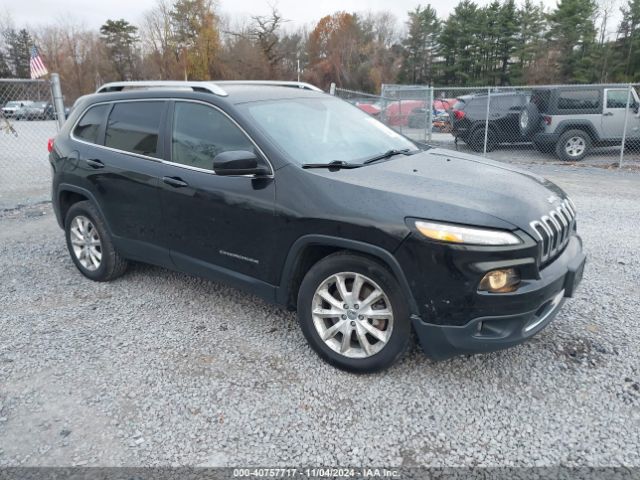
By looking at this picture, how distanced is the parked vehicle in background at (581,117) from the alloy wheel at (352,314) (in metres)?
10.3

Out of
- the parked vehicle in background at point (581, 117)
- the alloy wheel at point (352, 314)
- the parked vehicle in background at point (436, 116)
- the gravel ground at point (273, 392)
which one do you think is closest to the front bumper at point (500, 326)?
the alloy wheel at point (352, 314)

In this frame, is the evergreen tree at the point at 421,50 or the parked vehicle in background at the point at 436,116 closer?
the parked vehicle in background at the point at 436,116

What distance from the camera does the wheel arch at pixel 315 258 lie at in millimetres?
2668

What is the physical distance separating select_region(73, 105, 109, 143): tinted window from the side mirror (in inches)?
74.8

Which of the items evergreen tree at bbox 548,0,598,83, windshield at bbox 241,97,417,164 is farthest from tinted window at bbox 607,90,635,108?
evergreen tree at bbox 548,0,598,83

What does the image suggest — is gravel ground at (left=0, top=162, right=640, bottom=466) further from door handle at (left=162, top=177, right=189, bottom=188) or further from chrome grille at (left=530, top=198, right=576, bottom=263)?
door handle at (left=162, top=177, right=189, bottom=188)

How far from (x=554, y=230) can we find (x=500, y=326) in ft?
2.20

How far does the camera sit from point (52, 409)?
2.76m

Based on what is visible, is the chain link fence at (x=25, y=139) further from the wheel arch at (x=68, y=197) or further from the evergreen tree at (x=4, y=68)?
the evergreen tree at (x=4, y=68)

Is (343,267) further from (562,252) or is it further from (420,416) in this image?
(562,252)

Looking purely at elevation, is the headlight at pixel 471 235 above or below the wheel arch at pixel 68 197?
above

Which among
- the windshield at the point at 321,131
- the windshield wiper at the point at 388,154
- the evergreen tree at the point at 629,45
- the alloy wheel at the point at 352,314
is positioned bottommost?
the alloy wheel at the point at 352,314

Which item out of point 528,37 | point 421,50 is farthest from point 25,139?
point 421,50

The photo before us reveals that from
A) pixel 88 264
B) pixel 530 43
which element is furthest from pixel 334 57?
pixel 88 264
